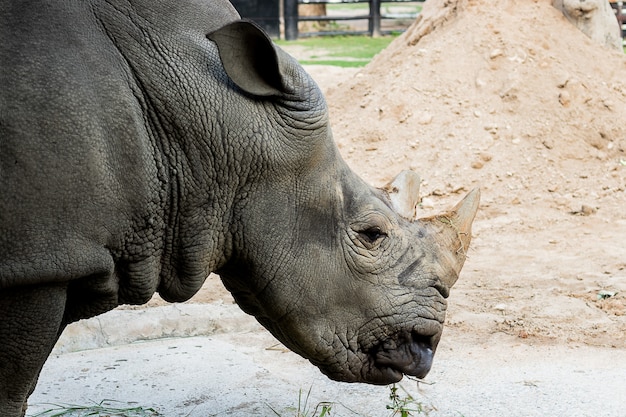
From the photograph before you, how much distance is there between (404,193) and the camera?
4152 millimetres

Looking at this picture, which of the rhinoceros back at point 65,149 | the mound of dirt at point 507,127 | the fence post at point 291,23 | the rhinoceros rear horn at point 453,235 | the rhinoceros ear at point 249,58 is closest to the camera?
the rhinoceros back at point 65,149

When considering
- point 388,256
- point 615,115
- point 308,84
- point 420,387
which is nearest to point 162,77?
point 308,84

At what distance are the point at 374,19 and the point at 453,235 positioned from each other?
22.4 metres

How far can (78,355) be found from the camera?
5.35 m

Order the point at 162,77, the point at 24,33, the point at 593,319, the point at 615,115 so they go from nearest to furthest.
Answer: the point at 24,33 → the point at 162,77 → the point at 593,319 → the point at 615,115

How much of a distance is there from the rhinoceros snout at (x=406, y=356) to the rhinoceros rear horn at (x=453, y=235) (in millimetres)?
248

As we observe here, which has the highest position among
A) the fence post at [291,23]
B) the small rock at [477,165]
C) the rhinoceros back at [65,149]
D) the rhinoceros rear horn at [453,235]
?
the rhinoceros back at [65,149]

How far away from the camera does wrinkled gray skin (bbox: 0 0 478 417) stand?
3074mm

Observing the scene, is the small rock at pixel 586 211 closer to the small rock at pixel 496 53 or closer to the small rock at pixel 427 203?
the small rock at pixel 427 203

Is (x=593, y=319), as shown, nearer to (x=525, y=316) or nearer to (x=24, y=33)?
(x=525, y=316)

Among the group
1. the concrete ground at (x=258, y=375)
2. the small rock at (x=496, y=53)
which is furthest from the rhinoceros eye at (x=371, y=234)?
the small rock at (x=496, y=53)

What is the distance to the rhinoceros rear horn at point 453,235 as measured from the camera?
4.05m

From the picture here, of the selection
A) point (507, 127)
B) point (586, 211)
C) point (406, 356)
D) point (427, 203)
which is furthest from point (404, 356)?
point (507, 127)

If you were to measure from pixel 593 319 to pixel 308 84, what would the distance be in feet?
10.4
